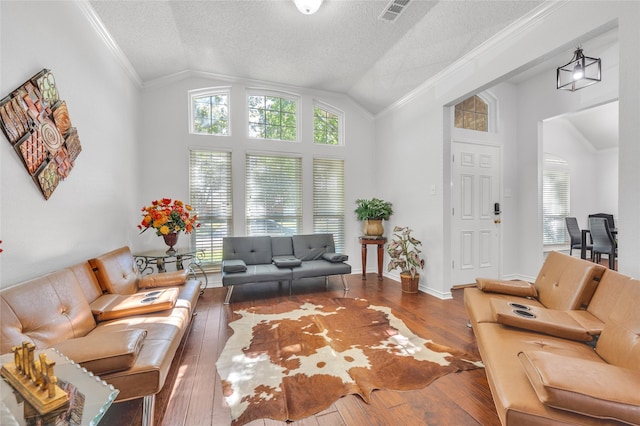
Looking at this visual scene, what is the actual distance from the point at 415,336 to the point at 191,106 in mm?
4321

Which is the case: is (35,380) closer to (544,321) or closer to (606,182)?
(544,321)

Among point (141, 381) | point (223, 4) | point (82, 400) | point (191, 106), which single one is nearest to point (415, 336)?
point (141, 381)

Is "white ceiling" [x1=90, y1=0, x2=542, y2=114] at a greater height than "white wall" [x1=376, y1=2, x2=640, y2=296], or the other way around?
"white ceiling" [x1=90, y1=0, x2=542, y2=114]

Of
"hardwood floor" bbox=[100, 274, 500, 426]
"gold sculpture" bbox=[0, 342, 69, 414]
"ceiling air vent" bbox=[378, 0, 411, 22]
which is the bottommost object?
"hardwood floor" bbox=[100, 274, 500, 426]

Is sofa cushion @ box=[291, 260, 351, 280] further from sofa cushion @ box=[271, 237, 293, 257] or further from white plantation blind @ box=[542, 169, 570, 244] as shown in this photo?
white plantation blind @ box=[542, 169, 570, 244]

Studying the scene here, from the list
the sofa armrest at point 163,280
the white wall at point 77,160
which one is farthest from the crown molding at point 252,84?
the sofa armrest at point 163,280

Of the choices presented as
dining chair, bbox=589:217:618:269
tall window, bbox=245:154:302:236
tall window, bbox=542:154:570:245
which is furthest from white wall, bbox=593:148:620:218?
tall window, bbox=245:154:302:236

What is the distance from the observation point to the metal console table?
317 cm

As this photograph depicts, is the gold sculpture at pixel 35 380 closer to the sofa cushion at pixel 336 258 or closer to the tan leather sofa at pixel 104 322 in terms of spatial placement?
the tan leather sofa at pixel 104 322

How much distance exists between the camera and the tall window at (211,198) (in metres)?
4.20

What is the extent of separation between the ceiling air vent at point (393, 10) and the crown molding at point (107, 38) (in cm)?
271

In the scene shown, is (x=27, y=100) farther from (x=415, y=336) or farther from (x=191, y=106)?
(x=415, y=336)

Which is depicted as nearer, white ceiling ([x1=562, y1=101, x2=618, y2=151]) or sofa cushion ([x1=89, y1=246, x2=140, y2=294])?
sofa cushion ([x1=89, y1=246, x2=140, y2=294])

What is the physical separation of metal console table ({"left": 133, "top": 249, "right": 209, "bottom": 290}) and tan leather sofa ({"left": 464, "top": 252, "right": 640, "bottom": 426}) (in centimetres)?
312
